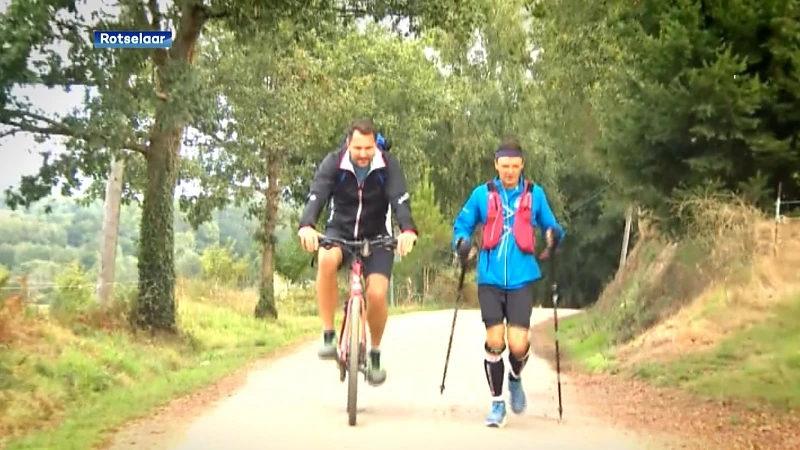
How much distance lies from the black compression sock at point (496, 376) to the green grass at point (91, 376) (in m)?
3.08

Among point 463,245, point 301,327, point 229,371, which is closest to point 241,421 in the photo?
point 463,245

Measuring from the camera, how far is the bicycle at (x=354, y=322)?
838 centimetres

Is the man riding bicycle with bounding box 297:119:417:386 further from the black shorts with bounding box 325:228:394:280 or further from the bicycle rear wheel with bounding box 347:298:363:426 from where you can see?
the bicycle rear wheel with bounding box 347:298:363:426

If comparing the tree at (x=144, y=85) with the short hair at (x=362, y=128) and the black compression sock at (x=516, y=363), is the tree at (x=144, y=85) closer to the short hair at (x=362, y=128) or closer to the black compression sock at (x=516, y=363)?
the short hair at (x=362, y=128)

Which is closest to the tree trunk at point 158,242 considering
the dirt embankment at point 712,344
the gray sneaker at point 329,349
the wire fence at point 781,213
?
the dirt embankment at point 712,344

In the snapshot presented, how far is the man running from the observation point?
838cm

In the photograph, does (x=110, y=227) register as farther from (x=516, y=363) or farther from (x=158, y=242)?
(x=516, y=363)

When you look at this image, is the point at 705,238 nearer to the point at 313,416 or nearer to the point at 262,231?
the point at 313,416

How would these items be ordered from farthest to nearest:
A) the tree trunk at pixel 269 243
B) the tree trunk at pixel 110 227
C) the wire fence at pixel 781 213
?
the tree trunk at pixel 269 243, the tree trunk at pixel 110 227, the wire fence at pixel 781 213

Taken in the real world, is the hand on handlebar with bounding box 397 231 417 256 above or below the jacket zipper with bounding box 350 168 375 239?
below

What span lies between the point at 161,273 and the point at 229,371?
477cm

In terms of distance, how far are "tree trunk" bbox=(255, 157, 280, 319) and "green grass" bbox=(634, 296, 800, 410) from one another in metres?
18.4

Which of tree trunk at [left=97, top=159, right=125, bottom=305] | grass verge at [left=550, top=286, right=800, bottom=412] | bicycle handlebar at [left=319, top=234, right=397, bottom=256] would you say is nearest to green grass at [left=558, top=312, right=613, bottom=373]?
grass verge at [left=550, top=286, right=800, bottom=412]

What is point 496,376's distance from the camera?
8.68 meters
